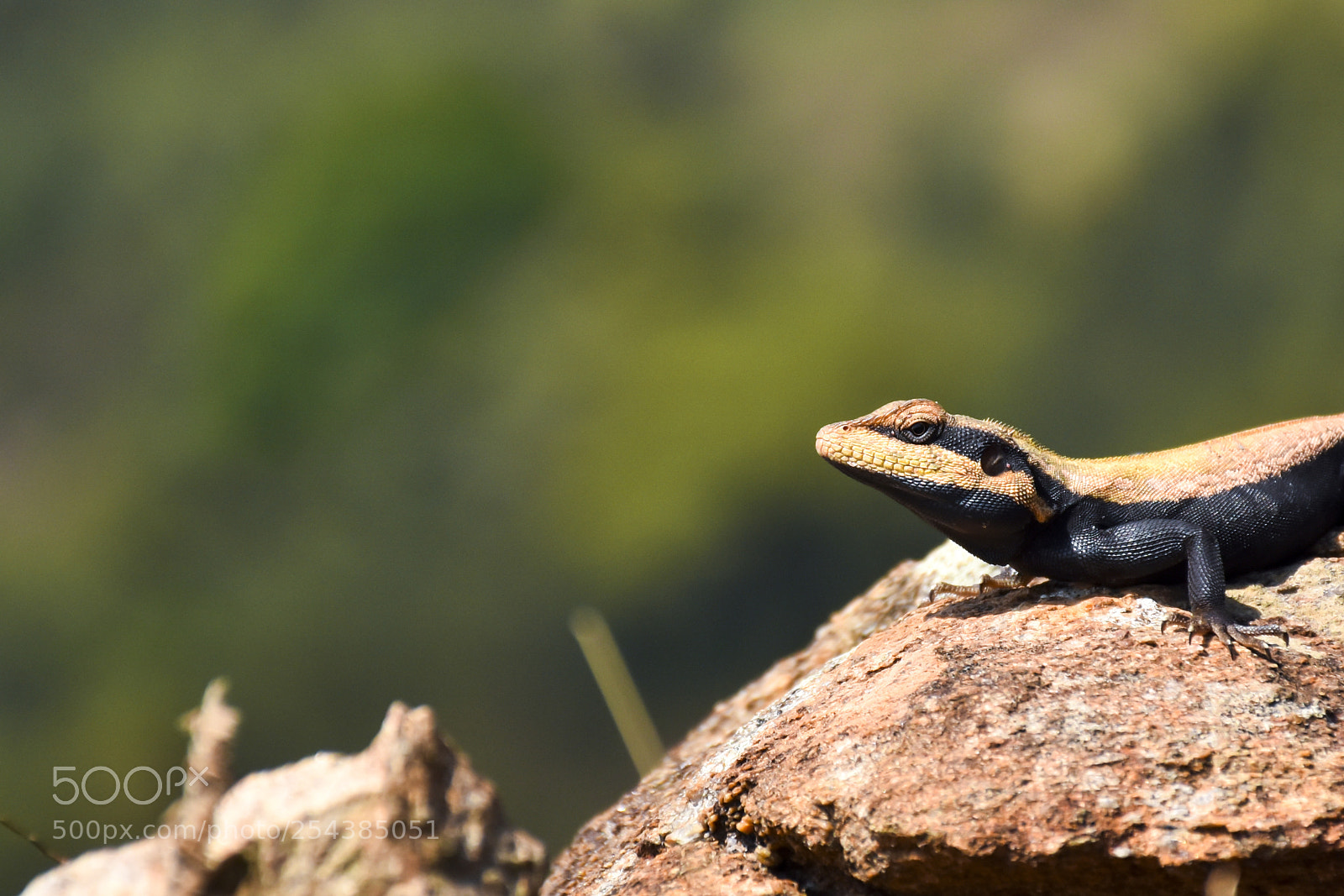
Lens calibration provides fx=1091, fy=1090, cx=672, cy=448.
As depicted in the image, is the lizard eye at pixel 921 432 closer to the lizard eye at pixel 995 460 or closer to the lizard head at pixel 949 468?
the lizard head at pixel 949 468

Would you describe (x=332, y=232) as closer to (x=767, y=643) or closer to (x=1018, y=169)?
(x=767, y=643)

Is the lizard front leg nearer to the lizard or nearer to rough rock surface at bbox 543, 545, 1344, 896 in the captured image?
the lizard

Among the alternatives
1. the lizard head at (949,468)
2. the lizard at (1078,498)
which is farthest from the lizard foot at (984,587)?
the lizard head at (949,468)

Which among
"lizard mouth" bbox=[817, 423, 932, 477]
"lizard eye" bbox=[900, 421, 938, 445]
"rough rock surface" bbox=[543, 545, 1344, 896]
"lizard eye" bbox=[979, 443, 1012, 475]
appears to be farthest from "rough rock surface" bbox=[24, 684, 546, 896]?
"lizard eye" bbox=[979, 443, 1012, 475]

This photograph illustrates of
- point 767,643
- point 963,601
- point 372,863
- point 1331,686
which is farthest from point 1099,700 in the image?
point 767,643

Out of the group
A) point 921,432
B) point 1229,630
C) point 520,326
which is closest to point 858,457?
point 921,432

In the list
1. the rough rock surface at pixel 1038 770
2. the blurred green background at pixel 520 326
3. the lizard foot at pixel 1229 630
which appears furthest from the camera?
the blurred green background at pixel 520 326

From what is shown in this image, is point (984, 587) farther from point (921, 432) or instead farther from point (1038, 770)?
point (1038, 770)
